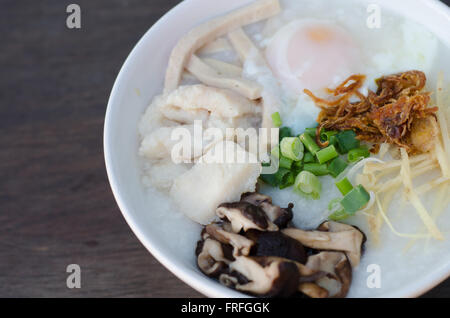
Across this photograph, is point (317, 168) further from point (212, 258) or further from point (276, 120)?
point (212, 258)

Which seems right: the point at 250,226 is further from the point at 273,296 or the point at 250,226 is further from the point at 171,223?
the point at 171,223

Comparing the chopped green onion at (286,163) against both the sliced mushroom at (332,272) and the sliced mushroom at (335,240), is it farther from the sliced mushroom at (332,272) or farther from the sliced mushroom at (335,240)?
the sliced mushroom at (332,272)

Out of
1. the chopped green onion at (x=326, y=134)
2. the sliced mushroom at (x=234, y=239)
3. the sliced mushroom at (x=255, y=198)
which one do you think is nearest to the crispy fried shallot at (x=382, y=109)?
the chopped green onion at (x=326, y=134)

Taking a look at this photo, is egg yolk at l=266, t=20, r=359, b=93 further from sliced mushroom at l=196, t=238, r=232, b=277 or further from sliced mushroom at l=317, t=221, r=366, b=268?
sliced mushroom at l=196, t=238, r=232, b=277

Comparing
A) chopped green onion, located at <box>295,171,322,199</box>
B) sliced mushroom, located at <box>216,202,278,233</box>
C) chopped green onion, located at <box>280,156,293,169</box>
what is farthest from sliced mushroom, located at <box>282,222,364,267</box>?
chopped green onion, located at <box>280,156,293,169</box>

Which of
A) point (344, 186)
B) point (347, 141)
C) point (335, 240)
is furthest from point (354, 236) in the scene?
point (347, 141)

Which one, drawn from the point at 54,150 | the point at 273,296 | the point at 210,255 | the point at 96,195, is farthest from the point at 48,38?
the point at 273,296

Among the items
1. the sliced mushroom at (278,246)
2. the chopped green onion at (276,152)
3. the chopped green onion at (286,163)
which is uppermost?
the chopped green onion at (276,152)
